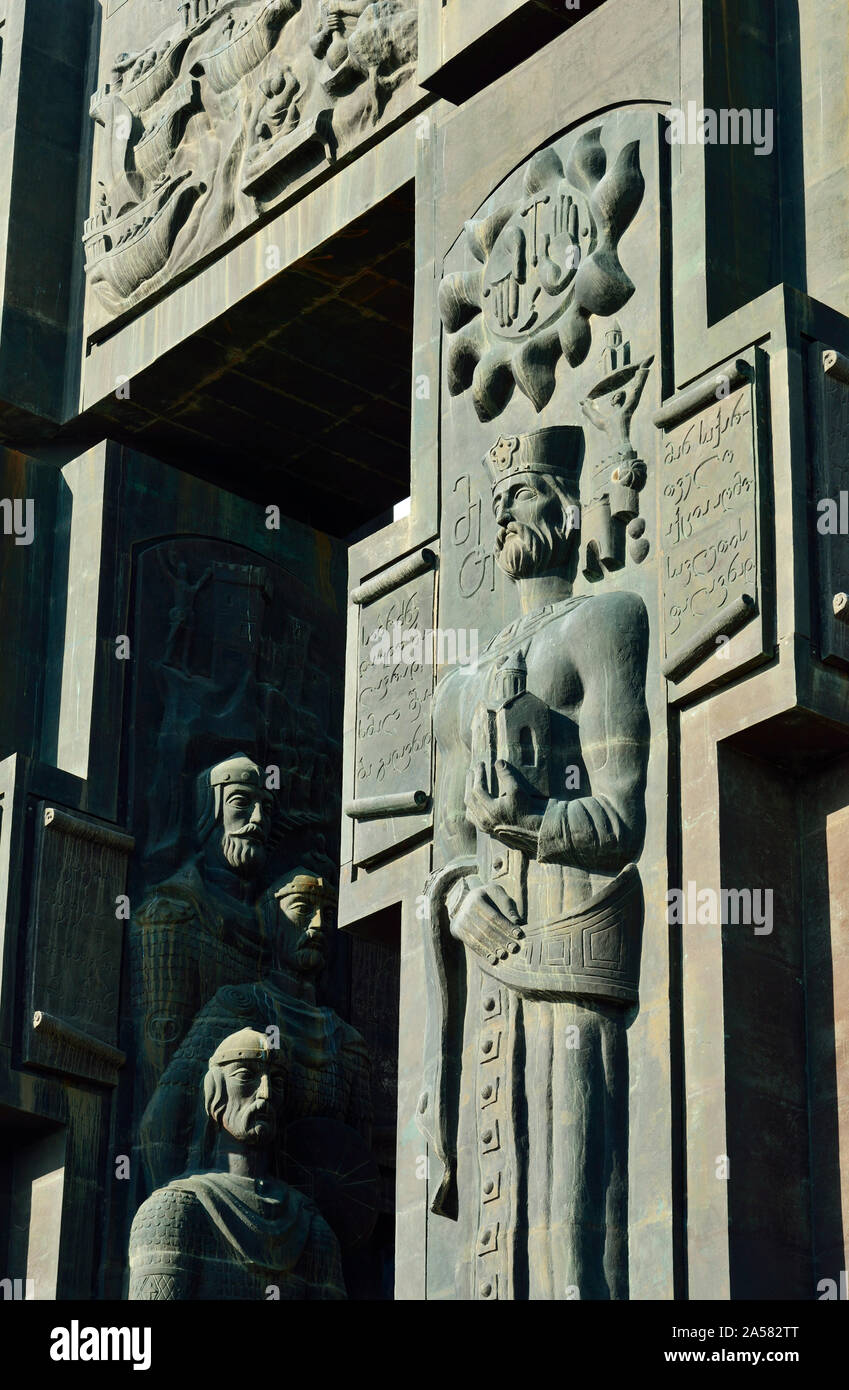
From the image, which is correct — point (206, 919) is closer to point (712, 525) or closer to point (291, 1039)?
point (291, 1039)

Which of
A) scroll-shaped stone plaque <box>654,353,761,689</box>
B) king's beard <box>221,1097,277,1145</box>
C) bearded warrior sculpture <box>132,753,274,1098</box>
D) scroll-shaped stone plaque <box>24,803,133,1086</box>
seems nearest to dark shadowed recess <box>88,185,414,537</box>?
bearded warrior sculpture <box>132,753,274,1098</box>

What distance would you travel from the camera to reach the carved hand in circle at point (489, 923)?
48.1 ft

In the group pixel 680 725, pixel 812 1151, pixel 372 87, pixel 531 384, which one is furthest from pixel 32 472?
pixel 812 1151

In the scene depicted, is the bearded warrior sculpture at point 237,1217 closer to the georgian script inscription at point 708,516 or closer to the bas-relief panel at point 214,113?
the georgian script inscription at point 708,516

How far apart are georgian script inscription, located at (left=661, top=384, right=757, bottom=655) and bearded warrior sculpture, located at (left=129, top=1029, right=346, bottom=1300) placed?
526 centimetres

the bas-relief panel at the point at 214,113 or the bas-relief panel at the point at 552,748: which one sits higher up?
the bas-relief panel at the point at 214,113

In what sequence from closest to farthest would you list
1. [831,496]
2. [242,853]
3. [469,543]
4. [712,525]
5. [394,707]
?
1. [831,496]
2. [712,525]
3. [469,543]
4. [394,707]
5. [242,853]

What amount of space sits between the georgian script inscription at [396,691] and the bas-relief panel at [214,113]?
409 centimetres

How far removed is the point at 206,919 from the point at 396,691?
3.92 metres

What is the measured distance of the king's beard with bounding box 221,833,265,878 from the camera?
20281 mm

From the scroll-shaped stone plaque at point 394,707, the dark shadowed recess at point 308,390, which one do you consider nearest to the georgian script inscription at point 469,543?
the scroll-shaped stone plaque at point 394,707

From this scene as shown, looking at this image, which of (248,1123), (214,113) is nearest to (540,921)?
(248,1123)

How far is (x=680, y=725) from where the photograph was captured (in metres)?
14.5

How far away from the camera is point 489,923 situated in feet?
48.4
